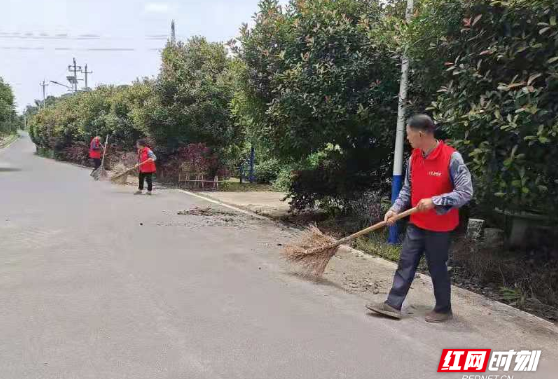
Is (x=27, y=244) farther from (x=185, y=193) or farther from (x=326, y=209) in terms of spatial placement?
(x=185, y=193)

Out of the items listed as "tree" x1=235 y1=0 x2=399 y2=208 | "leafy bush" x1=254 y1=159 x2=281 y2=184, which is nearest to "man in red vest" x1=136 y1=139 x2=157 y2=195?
"leafy bush" x1=254 y1=159 x2=281 y2=184

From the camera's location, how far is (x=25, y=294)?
4895mm

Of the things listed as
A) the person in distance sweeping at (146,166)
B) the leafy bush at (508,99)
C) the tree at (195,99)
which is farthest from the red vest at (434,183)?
the tree at (195,99)

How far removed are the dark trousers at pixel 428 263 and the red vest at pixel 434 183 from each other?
0.08 meters

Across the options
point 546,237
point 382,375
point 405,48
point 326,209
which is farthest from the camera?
point 326,209

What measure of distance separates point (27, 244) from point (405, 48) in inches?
219

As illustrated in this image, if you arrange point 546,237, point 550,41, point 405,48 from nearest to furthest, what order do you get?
point 550,41
point 405,48
point 546,237

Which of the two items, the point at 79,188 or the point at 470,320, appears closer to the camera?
the point at 470,320

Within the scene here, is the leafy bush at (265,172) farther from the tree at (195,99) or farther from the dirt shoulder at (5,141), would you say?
the dirt shoulder at (5,141)

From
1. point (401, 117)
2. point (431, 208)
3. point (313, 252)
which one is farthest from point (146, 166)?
point (431, 208)

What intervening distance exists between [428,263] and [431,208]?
0.57 metres

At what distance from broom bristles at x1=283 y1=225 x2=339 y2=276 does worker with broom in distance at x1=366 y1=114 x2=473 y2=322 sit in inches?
35.9

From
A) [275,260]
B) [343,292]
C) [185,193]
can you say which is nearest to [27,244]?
[275,260]

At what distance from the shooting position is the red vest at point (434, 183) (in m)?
4.34
